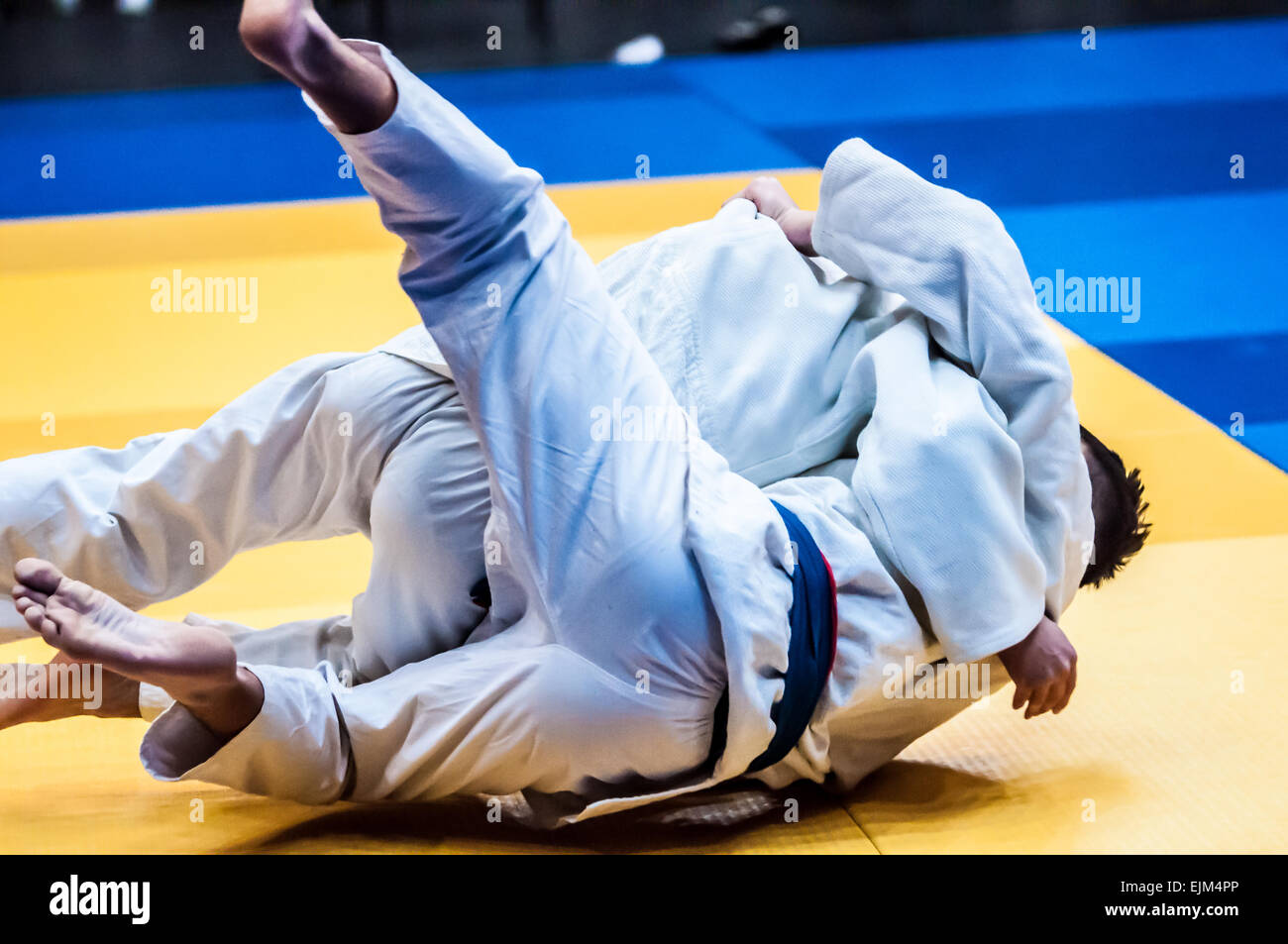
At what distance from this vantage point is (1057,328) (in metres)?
5.19

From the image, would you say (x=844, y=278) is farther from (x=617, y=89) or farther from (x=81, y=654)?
(x=617, y=89)

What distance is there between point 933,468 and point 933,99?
6988 mm

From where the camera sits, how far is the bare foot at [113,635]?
1913mm

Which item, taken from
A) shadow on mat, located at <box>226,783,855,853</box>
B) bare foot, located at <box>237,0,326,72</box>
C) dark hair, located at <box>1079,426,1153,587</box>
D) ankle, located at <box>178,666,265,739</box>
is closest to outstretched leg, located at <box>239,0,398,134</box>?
bare foot, located at <box>237,0,326,72</box>

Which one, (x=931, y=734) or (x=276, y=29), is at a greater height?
(x=276, y=29)

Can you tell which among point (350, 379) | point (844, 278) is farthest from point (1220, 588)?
point (350, 379)

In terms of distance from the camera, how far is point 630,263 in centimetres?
258

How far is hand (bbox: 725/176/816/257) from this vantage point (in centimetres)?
269

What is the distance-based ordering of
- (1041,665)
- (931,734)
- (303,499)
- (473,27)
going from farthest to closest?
1. (473,27)
2. (931,734)
3. (303,499)
4. (1041,665)

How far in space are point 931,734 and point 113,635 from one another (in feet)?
4.90

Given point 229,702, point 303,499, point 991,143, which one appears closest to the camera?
point 229,702

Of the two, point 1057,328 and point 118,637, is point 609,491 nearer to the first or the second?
point 118,637

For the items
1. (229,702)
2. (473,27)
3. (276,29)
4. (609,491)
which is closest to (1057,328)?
(609,491)

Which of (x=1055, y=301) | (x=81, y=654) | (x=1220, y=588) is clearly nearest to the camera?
(x=81, y=654)
